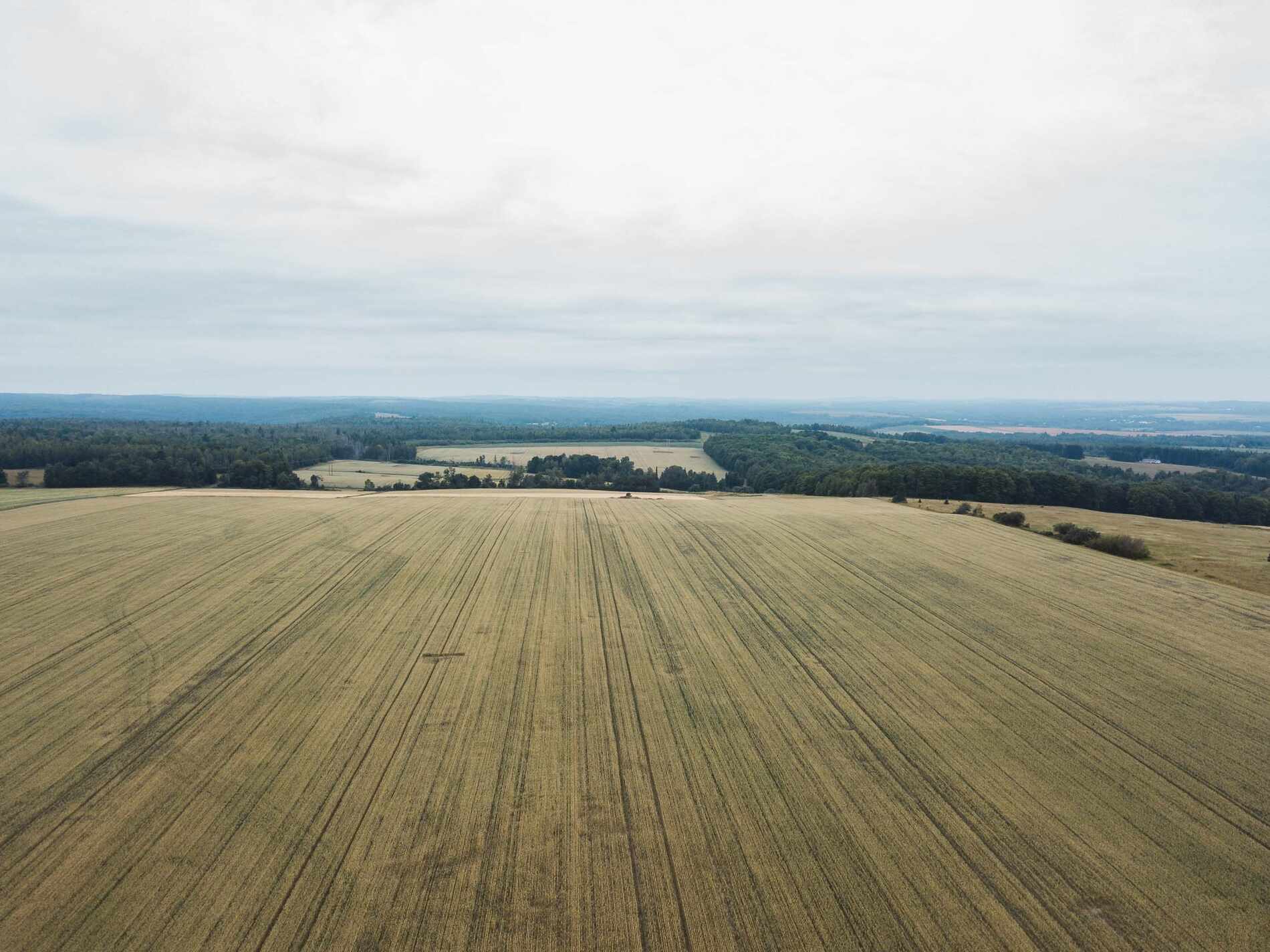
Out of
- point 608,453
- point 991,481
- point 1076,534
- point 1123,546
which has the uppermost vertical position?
point 608,453

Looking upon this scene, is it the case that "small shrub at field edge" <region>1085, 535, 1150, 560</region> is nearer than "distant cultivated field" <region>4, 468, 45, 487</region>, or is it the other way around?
"small shrub at field edge" <region>1085, 535, 1150, 560</region>

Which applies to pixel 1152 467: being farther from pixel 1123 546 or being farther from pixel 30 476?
pixel 30 476

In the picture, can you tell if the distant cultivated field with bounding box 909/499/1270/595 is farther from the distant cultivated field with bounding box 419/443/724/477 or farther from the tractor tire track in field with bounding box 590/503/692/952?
the distant cultivated field with bounding box 419/443/724/477

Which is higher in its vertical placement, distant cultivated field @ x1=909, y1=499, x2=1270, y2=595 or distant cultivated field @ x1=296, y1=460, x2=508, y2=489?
distant cultivated field @ x1=296, y1=460, x2=508, y2=489

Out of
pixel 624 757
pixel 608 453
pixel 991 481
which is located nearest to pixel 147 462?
pixel 608 453

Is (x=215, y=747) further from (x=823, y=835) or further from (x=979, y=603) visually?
(x=979, y=603)

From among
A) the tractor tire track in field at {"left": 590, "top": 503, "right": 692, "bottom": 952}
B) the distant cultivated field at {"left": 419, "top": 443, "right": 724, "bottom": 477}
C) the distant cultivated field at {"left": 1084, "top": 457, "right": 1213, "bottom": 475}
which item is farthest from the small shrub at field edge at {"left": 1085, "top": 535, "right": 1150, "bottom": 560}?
the distant cultivated field at {"left": 1084, "top": 457, "right": 1213, "bottom": 475}
